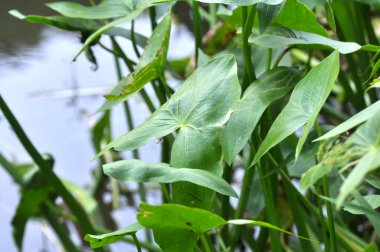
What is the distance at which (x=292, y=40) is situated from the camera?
482 millimetres

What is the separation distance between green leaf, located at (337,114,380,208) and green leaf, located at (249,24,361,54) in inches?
6.1

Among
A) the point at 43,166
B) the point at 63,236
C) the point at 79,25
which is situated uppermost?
the point at 79,25

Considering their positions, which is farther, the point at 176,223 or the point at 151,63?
the point at 151,63

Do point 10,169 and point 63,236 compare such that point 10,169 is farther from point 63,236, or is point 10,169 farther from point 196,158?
point 196,158

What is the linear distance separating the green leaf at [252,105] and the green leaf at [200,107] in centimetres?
1

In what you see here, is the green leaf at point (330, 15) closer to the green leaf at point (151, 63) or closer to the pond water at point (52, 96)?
the green leaf at point (151, 63)

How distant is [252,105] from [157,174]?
0.11m

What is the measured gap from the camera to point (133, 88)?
20.7 inches

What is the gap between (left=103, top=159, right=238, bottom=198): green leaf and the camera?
38cm

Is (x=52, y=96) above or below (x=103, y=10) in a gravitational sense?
below

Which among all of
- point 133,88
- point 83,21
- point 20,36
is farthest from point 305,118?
point 20,36

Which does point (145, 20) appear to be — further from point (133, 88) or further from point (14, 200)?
point (133, 88)

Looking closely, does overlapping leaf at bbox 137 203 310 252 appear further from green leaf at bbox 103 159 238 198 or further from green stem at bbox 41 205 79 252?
green stem at bbox 41 205 79 252

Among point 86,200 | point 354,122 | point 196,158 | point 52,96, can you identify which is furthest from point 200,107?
point 52,96
